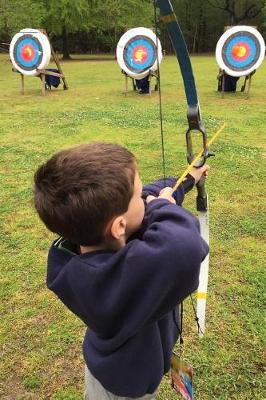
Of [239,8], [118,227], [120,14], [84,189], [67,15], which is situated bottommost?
[239,8]

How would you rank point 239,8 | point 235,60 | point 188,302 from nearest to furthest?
point 188,302
point 235,60
point 239,8

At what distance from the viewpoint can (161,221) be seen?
937mm

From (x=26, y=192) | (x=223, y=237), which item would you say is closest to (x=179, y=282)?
(x=223, y=237)

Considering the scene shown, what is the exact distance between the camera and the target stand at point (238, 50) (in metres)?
8.77

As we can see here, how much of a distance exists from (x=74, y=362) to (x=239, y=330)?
825 mm

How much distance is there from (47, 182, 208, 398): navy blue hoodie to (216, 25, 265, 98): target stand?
830 cm

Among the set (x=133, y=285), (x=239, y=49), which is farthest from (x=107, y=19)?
(x=133, y=285)

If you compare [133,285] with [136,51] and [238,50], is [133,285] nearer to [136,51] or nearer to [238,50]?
[238,50]

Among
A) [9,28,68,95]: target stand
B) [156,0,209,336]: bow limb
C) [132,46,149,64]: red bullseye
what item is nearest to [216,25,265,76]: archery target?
[132,46,149,64]: red bullseye

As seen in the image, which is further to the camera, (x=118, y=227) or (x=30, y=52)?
(x=30, y=52)

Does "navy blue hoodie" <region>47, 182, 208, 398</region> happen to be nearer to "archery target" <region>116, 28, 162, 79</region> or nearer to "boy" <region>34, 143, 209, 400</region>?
"boy" <region>34, 143, 209, 400</region>

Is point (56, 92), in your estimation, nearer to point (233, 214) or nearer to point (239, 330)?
point (233, 214)

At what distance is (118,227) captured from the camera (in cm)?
95

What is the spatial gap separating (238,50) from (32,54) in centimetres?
440
